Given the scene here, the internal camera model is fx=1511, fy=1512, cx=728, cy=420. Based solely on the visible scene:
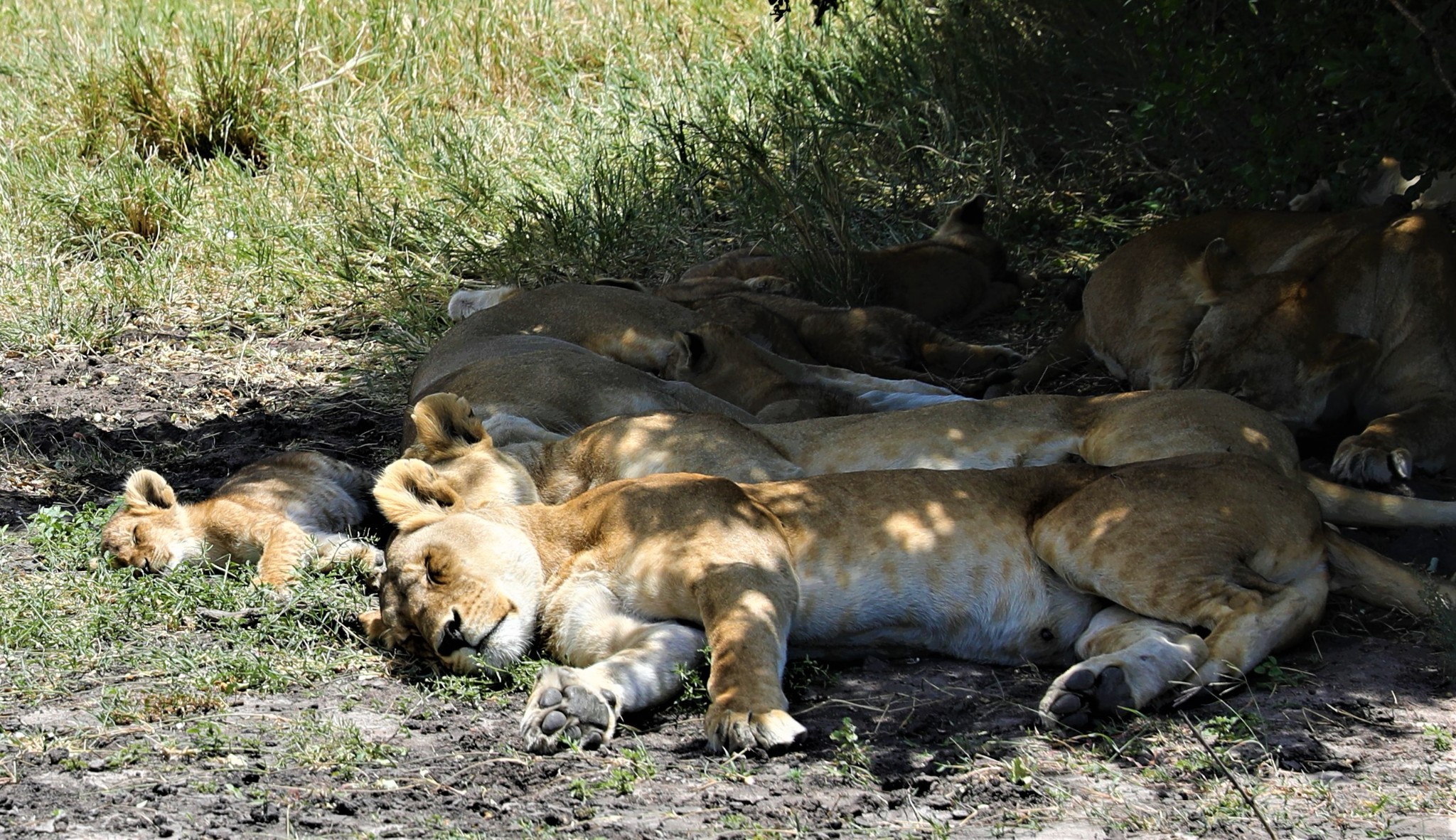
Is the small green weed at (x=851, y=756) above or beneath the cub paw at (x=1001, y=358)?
beneath

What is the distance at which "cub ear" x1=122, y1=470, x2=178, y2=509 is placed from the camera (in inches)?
215

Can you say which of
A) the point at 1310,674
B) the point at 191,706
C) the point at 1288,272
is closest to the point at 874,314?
the point at 1288,272

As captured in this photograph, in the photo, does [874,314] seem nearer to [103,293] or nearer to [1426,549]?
[1426,549]

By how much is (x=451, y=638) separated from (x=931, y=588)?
1.40m

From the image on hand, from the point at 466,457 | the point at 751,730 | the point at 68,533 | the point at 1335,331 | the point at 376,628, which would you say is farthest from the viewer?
the point at 1335,331

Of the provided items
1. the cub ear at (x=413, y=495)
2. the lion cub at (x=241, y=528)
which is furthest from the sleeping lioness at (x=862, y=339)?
the cub ear at (x=413, y=495)

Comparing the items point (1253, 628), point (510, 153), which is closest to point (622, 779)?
point (1253, 628)

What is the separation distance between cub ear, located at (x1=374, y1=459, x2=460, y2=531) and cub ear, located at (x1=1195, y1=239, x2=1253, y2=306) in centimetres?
319

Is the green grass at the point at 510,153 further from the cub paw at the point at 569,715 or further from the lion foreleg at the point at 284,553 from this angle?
the cub paw at the point at 569,715

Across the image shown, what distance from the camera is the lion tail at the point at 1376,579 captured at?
428cm

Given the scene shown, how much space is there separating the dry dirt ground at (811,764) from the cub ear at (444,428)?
78cm

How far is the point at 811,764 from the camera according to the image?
12.1 ft

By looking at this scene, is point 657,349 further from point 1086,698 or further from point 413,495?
point 1086,698

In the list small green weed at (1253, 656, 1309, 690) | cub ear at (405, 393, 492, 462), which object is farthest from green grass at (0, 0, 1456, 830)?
small green weed at (1253, 656, 1309, 690)
